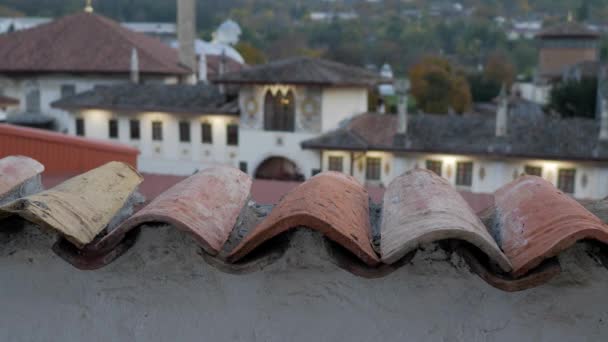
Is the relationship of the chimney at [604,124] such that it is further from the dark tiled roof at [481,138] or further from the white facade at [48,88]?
the white facade at [48,88]

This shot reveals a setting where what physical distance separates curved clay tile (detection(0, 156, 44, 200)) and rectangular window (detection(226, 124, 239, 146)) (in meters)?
24.6

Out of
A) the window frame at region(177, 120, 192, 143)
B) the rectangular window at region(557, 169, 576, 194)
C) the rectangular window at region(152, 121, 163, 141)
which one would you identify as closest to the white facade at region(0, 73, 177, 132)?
the rectangular window at region(152, 121, 163, 141)

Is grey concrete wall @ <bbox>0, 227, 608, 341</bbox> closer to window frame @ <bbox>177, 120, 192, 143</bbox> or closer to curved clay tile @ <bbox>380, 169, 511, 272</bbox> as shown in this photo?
curved clay tile @ <bbox>380, 169, 511, 272</bbox>

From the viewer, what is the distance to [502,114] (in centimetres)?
2234

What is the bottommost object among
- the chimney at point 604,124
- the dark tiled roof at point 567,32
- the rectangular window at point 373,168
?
the rectangular window at point 373,168

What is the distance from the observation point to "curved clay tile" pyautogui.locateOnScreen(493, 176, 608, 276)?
72.2 inches

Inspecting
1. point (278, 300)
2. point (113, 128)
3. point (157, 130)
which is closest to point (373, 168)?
point (157, 130)

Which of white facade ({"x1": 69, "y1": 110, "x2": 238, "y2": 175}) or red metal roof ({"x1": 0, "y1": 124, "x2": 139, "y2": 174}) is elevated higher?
red metal roof ({"x1": 0, "y1": 124, "x2": 139, "y2": 174})

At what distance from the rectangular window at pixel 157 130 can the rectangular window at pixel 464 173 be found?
1272cm

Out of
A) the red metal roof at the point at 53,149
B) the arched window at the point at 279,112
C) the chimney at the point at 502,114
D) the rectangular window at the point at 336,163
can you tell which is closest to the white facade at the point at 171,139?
the arched window at the point at 279,112

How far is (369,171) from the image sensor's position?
2447 centimetres

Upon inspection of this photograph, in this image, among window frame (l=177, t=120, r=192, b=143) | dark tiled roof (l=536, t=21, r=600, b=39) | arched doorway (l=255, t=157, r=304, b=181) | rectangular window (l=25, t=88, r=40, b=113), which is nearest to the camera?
arched doorway (l=255, t=157, r=304, b=181)

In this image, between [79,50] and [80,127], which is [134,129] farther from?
[79,50]

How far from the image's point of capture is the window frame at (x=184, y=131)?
28.5 metres
